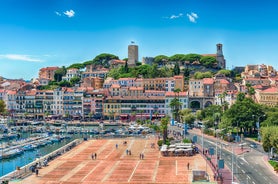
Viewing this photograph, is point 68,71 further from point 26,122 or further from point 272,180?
point 272,180

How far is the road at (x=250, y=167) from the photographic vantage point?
48.3 metres

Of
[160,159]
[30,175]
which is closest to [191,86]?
[160,159]

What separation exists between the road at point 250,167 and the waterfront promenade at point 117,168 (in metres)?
3.44

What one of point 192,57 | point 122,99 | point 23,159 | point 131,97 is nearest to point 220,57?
point 192,57

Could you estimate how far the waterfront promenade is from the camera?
5054cm

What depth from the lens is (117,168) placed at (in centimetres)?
5738

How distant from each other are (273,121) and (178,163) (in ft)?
92.1

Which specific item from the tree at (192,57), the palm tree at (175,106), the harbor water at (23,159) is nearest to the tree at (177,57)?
the tree at (192,57)

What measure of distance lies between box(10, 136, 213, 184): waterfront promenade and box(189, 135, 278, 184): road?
3.44 meters

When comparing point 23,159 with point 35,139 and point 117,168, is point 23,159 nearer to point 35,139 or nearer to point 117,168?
point 35,139

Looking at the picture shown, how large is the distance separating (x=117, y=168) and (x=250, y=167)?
1702cm

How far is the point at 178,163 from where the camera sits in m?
59.5

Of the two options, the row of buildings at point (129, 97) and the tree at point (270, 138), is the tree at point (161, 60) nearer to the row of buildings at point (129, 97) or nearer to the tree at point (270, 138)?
the row of buildings at point (129, 97)

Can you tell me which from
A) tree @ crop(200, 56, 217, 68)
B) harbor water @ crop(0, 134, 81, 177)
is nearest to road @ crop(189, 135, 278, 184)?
harbor water @ crop(0, 134, 81, 177)
